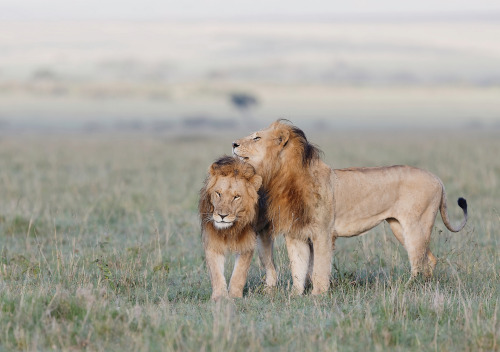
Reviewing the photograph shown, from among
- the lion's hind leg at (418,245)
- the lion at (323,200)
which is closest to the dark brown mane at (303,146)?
the lion at (323,200)

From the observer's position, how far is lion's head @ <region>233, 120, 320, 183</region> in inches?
235

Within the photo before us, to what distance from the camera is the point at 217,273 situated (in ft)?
19.2

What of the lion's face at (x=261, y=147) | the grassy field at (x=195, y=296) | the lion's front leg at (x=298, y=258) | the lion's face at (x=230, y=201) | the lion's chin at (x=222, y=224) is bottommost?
the grassy field at (x=195, y=296)

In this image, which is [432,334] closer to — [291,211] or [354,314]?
[354,314]

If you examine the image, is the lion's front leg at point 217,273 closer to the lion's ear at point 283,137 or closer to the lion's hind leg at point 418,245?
the lion's ear at point 283,137

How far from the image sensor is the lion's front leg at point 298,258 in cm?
621

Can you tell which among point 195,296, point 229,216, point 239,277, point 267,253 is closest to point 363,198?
point 267,253

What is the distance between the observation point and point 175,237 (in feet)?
29.3

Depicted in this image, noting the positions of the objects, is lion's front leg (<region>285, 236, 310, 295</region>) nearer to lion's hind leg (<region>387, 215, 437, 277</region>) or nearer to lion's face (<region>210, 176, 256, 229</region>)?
lion's face (<region>210, 176, 256, 229</region>)

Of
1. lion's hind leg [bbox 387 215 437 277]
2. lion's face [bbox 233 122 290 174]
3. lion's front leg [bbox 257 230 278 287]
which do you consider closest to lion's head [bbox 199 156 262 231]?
lion's face [bbox 233 122 290 174]

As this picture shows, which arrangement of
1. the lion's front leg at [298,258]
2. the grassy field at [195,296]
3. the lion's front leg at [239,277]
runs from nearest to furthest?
the grassy field at [195,296]
the lion's front leg at [239,277]
the lion's front leg at [298,258]

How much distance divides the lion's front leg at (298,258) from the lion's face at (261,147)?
0.69 metres

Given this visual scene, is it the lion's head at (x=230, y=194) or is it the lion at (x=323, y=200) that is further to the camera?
the lion at (x=323, y=200)

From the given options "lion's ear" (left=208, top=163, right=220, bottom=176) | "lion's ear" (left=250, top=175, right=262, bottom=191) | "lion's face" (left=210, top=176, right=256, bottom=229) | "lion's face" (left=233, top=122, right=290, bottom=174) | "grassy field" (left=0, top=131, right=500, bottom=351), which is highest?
"lion's face" (left=233, top=122, right=290, bottom=174)
